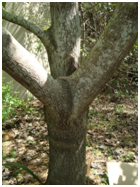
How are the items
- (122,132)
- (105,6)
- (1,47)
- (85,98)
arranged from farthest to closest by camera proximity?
(105,6), (122,132), (85,98), (1,47)

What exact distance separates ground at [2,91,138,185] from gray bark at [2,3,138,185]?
589mm

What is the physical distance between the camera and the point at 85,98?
55.0 inches

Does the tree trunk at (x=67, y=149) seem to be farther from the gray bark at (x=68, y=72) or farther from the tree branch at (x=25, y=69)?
the tree branch at (x=25, y=69)

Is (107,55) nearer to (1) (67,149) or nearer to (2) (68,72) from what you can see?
→ (2) (68,72)

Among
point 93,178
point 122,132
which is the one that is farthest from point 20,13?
point 93,178

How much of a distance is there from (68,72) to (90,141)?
1.71 metres

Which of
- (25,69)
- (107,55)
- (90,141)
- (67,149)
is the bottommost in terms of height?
(90,141)

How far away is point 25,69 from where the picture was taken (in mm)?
1207

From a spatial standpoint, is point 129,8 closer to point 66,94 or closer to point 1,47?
point 66,94

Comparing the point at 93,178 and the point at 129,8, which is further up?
the point at 129,8

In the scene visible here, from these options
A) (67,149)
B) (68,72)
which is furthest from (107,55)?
(67,149)

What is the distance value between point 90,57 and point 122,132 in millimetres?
2296

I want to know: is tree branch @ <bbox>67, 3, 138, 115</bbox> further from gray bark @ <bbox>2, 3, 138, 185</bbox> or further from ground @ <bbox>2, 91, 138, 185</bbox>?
ground @ <bbox>2, 91, 138, 185</bbox>

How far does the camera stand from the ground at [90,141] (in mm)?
2289
